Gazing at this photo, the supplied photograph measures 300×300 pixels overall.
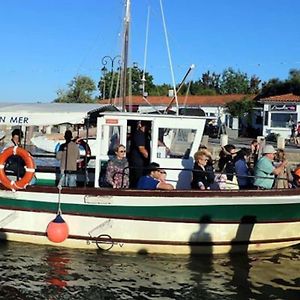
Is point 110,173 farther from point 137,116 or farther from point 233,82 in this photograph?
point 233,82

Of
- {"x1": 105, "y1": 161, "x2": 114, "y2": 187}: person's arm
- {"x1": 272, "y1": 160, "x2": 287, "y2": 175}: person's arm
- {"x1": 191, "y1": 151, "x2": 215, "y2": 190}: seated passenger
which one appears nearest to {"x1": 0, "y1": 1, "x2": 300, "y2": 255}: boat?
{"x1": 105, "y1": 161, "x2": 114, "y2": 187}: person's arm

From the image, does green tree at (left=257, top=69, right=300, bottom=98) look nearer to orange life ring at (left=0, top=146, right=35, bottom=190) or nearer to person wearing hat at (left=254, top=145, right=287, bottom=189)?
person wearing hat at (left=254, top=145, right=287, bottom=189)

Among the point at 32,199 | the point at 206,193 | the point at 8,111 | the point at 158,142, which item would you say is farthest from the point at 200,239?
the point at 8,111

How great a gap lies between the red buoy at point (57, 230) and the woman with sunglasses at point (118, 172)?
103 cm

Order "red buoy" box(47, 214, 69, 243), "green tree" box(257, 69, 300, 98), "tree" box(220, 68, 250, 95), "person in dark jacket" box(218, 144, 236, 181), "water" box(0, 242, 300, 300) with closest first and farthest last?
"water" box(0, 242, 300, 300) → "red buoy" box(47, 214, 69, 243) → "person in dark jacket" box(218, 144, 236, 181) → "green tree" box(257, 69, 300, 98) → "tree" box(220, 68, 250, 95)

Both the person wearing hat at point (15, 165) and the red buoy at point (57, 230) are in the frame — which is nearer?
the red buoy at point (57, 230)

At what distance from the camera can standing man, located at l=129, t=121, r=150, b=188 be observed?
10.1 m

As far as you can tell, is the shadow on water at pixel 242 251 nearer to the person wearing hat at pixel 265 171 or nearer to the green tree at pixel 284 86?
the person wearing hat at pixel 265 171

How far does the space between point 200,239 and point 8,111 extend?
419cm

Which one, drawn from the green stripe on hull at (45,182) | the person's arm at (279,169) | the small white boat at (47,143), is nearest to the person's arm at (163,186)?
the person's arm at (279,169)

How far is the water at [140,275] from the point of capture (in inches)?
305

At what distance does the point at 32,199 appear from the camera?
9680mm

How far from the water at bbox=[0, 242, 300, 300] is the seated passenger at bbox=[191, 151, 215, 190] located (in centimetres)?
124

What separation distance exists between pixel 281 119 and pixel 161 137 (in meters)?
33.8
